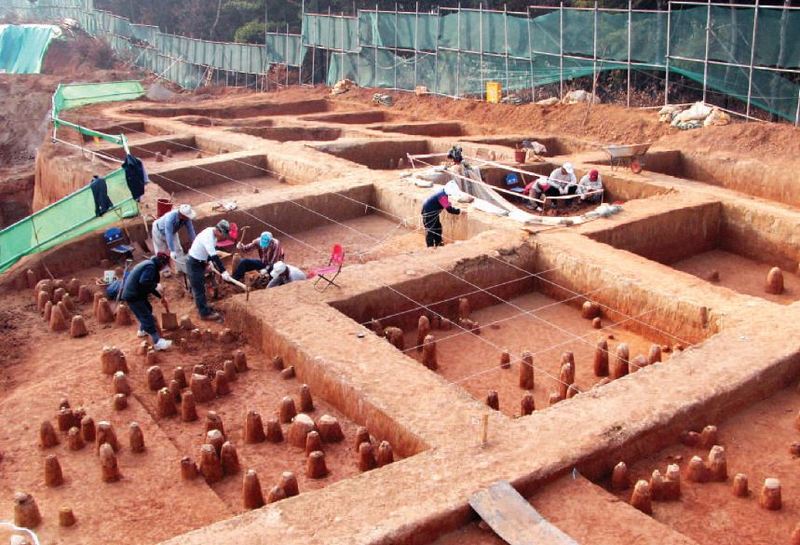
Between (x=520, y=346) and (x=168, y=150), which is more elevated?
(x=168, y=150)

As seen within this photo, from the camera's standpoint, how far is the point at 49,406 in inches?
276

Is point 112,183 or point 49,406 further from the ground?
point 112,183

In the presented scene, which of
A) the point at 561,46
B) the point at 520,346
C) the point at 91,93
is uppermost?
the point at 561,46

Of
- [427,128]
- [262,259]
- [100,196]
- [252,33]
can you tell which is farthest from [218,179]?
[252,33]

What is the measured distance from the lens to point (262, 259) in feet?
33.0

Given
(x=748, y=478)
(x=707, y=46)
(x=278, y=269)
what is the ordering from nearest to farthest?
(x=748, y=478), (x=278, y=269), (x=707, y=46)

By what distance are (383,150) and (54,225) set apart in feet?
26.7

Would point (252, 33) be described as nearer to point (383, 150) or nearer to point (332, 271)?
point (383, 150)

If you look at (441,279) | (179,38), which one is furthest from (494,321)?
(179,38)

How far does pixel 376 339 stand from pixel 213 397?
1.59 metres

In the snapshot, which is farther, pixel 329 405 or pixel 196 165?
pixel 196 165

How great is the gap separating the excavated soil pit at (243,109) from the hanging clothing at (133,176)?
466 inches

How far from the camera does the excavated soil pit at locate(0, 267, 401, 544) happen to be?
5.63 m

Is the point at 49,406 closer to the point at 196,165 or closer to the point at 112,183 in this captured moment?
the point at 112,183
